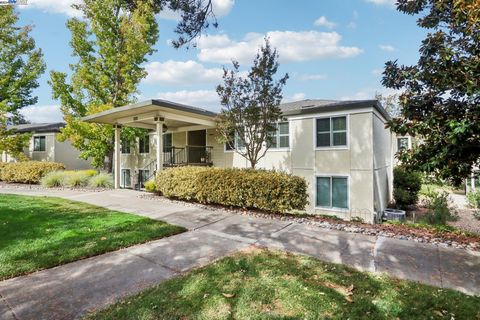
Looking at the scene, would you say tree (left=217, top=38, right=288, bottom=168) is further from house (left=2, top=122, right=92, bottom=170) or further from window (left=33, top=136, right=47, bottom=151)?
window (left=33, top=136, right=47, bottom=151)

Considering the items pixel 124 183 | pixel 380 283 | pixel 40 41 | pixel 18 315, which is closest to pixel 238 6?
pixel 380 283

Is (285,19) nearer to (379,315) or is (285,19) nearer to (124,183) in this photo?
(379,315)

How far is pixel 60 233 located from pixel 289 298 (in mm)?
5089

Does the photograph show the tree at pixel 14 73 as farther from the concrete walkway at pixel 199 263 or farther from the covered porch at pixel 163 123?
the concrete walkway at pixel 199 263

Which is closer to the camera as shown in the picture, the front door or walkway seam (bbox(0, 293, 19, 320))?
walkway seam (bbox(0, 293, 19, 320))

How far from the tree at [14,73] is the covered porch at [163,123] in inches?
343

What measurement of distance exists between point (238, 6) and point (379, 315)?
7.68 meters

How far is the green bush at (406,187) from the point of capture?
14578 millimetres

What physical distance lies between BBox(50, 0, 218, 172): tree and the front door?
14.1 feet

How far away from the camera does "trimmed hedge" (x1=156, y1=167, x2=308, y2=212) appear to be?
A: 753cm

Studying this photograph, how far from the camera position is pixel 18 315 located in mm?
2865

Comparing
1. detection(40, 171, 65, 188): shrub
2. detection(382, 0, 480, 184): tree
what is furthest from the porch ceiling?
detection(382, 0, 480, 184): tree

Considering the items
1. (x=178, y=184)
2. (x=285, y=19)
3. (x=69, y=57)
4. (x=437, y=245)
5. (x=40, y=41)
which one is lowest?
(x=437, y=245)

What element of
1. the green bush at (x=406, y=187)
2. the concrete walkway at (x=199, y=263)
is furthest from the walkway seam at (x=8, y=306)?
the green bush at (x=406, y=187)
